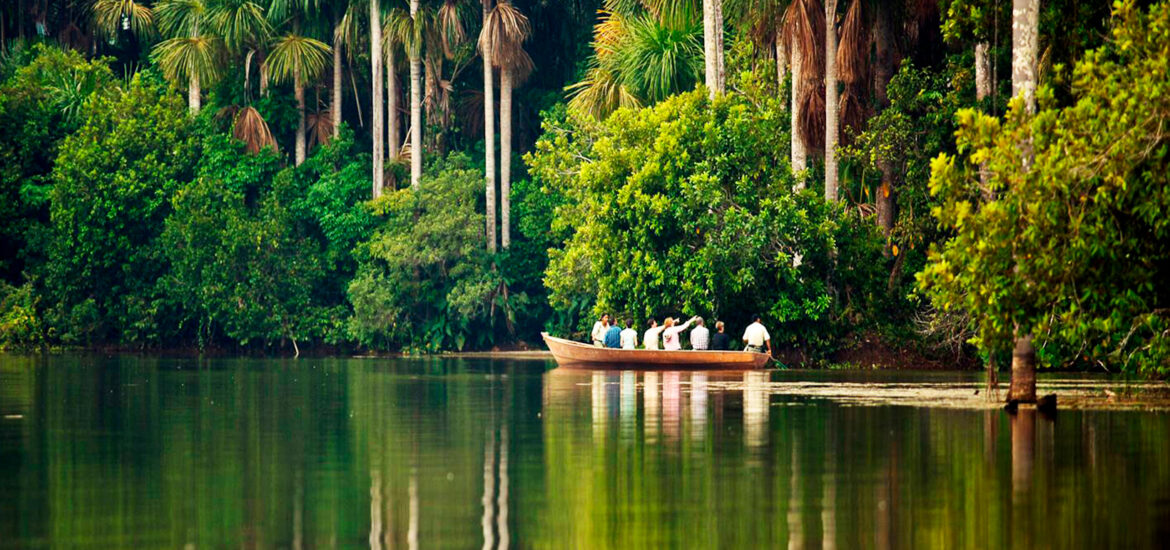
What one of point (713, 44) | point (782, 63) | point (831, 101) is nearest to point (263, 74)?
point (713, 44)

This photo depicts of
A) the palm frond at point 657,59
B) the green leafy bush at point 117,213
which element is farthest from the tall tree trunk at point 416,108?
the palm frond at point 657,59

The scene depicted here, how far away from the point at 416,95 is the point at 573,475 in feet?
135

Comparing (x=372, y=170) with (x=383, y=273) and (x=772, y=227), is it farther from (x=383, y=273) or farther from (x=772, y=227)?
(x=772, y=227)

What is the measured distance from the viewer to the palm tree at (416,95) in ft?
178

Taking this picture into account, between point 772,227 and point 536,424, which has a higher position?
point 772,227

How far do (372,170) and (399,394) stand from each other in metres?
31.9

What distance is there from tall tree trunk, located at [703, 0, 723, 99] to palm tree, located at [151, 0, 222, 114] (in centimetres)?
1956

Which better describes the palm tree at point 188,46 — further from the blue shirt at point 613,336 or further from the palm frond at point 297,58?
the blue shirt at point 613,336

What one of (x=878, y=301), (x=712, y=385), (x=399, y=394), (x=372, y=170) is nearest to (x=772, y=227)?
(x=878, y=301)

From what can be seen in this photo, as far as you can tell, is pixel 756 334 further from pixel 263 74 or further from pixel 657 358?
pixel 263 74

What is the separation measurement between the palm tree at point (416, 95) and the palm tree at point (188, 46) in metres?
6.71

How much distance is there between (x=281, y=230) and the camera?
56.4m

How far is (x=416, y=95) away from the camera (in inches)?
2170

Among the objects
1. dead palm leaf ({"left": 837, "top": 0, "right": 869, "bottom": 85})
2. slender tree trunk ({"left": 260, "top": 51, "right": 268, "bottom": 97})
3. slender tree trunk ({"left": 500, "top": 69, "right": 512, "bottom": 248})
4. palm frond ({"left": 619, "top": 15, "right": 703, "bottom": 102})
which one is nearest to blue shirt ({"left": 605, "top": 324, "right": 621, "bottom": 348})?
dead palm leaf ({"left": 837, "top": 0, "right": 869, "bottom": 85})
